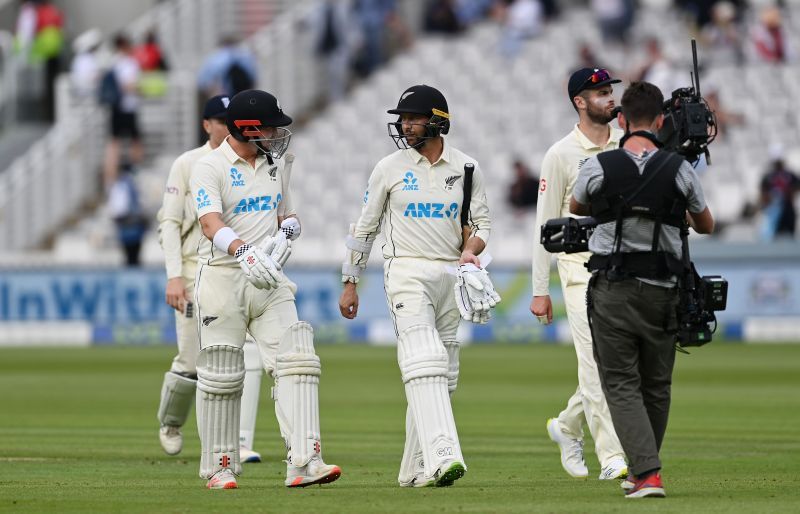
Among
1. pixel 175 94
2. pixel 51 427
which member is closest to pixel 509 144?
pixel 175 94

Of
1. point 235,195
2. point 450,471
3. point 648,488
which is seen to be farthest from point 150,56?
point 648,488

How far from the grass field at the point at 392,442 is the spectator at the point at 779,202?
2.62 meters

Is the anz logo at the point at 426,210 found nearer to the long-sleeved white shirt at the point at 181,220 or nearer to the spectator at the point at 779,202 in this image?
the long-sleeved white shirt at the point at 181,220

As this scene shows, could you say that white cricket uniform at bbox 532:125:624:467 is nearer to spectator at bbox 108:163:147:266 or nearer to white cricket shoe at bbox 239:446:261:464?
white cricket shoe at bbox 239:446:261:464

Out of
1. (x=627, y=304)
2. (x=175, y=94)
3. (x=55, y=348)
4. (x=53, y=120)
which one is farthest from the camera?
(x=53, y=120)

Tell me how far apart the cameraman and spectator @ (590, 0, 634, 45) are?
2236 centimetres

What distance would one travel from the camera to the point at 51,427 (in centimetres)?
1352

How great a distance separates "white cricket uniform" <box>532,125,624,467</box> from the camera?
980 cm

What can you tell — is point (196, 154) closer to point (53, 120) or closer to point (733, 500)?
point (733, 500)

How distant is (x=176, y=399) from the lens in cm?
1140

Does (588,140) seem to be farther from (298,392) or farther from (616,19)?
(616,19)

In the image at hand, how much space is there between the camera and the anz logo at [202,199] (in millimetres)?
9289

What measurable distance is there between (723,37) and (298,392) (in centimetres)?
2197

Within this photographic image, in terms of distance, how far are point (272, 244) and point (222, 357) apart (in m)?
0.75
